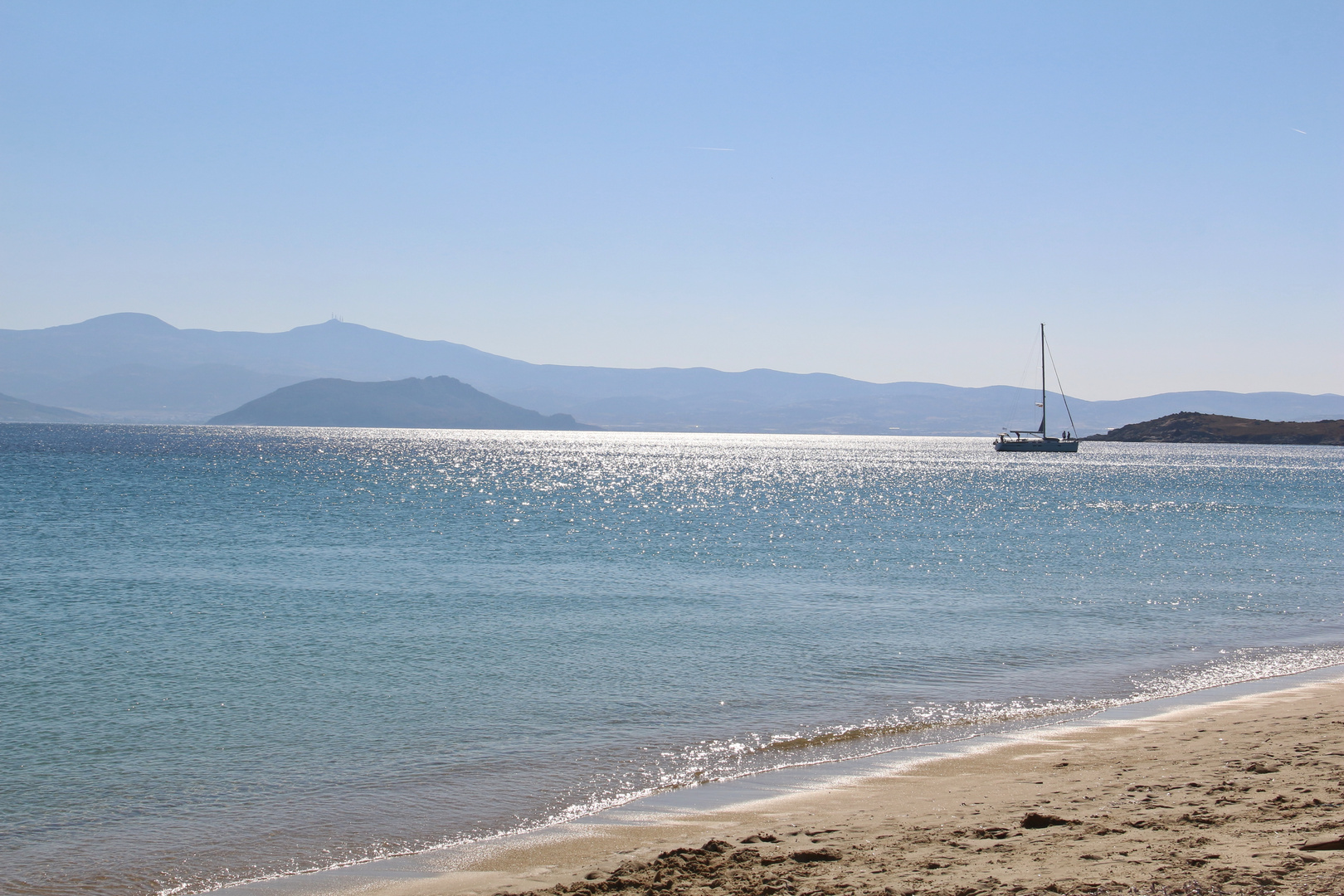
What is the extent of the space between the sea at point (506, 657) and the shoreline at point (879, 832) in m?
0.62

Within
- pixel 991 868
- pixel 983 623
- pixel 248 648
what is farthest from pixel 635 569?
pixel 991 868

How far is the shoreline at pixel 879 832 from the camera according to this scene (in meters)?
7.54

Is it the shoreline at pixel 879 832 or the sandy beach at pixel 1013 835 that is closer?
the sandy beach at pixel 1013 835

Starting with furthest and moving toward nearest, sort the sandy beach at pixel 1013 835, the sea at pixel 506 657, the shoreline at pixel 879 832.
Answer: the sea at pixel 506 657, the shoreline at pixel 879 832, the sandy beach at pixel 1013 835

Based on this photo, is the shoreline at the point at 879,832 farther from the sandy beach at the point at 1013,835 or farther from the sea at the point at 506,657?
the sea at the point at 506,657

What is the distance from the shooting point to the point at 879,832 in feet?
30.7

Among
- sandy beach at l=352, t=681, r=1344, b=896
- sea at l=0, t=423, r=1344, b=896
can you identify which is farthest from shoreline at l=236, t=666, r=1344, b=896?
sea at l=0, t=423, r=1344, b=896

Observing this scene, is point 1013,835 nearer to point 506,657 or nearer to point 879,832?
point 879,832

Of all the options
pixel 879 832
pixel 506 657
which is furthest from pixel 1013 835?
pixel 506 657

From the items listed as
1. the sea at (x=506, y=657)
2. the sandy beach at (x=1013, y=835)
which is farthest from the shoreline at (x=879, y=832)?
the sea at (x=506, y=657)

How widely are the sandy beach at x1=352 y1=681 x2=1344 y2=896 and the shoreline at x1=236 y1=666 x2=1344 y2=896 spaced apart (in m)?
0.03

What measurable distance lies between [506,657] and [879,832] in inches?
460

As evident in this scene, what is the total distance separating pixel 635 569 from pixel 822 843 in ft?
80.2

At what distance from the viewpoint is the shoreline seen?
7539mm
